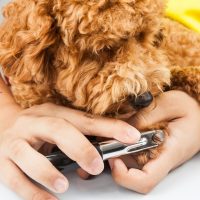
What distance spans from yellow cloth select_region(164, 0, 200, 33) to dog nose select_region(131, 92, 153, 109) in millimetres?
532

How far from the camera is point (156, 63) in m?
1.16

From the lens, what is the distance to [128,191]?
1028 millimetres

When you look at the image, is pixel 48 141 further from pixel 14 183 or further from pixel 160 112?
pixel 160 112

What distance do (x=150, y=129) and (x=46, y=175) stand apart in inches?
11.1

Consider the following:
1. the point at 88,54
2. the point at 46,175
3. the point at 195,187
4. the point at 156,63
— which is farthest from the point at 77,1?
the point at 195,187

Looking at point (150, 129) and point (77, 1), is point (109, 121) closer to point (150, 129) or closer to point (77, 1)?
point (150, 129)

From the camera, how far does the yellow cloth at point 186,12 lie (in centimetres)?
149

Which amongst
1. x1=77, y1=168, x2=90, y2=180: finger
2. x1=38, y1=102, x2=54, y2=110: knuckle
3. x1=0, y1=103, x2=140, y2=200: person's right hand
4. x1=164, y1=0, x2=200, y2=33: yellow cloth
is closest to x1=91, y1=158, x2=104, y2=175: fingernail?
x1=0, y1=103, x2=140, y2=200: person's right hand

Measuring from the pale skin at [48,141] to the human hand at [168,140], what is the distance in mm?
78

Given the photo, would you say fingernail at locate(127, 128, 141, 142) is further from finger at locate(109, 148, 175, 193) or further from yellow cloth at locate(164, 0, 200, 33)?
yellow cloth at locate(164, 0, 200, 33)

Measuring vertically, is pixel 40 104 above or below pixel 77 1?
below

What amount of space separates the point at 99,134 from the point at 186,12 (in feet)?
2.24

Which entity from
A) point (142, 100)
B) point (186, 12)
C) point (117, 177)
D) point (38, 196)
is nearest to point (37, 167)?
point (38, 196)

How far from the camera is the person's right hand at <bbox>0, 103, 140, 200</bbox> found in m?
0.96
